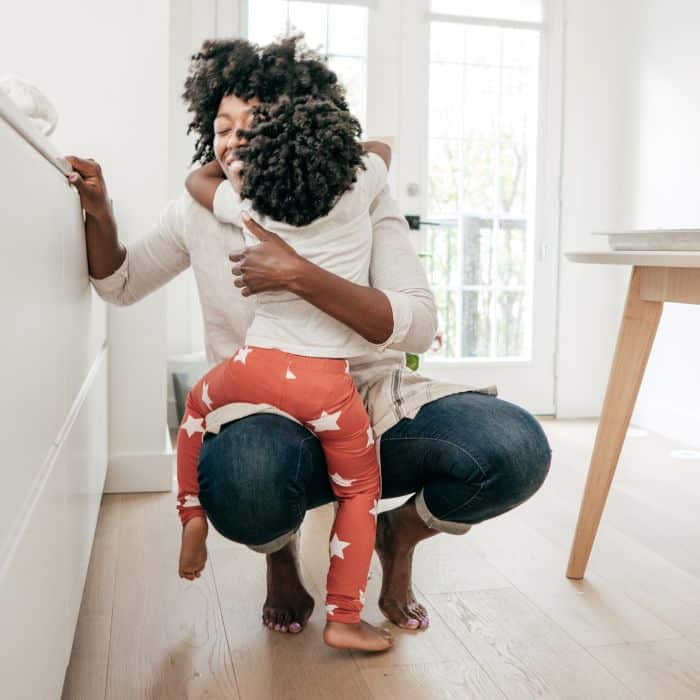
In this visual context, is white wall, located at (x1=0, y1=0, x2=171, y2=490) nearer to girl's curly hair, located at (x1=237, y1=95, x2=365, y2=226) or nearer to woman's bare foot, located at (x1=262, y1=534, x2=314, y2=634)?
woman's bare foot, located at (x1=262, y1=534, x2=314, y2=634)

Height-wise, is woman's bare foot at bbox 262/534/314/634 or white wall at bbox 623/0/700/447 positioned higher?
white wall at bbox 623/0/700/447

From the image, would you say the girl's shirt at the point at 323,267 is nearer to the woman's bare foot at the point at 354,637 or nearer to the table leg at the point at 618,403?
the woman's bare foot at the point at 354,637

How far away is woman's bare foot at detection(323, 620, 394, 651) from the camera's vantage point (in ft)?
4.35

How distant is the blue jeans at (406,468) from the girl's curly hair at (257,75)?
51 centimetres

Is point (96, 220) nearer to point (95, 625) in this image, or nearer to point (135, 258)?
point (135, 258)

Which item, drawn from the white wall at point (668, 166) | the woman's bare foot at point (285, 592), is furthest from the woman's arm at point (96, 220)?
the white wall at point (668, 166)

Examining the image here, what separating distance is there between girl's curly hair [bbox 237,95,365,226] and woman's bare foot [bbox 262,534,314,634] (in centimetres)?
59

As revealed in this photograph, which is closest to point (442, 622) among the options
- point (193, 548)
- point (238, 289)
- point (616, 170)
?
point (193, 548)

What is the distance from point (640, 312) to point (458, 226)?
2.16m

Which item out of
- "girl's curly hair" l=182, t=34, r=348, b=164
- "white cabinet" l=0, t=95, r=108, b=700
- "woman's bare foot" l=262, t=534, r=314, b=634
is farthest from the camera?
"woman's bare foot" l=262, t=534, r=314, b=634

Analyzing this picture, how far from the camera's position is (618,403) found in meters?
1.76

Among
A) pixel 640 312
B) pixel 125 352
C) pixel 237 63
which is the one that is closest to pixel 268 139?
pixel 237 63

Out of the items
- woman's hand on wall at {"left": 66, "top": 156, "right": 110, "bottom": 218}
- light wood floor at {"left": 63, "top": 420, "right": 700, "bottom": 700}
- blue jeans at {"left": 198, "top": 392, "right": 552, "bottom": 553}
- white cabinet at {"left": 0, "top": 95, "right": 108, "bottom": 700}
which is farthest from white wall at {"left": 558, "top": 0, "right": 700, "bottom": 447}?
white cabinet at {"left": 0, "top": 95, "right": 108, "bottom": 700}

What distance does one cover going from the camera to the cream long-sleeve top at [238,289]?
4.83ft
